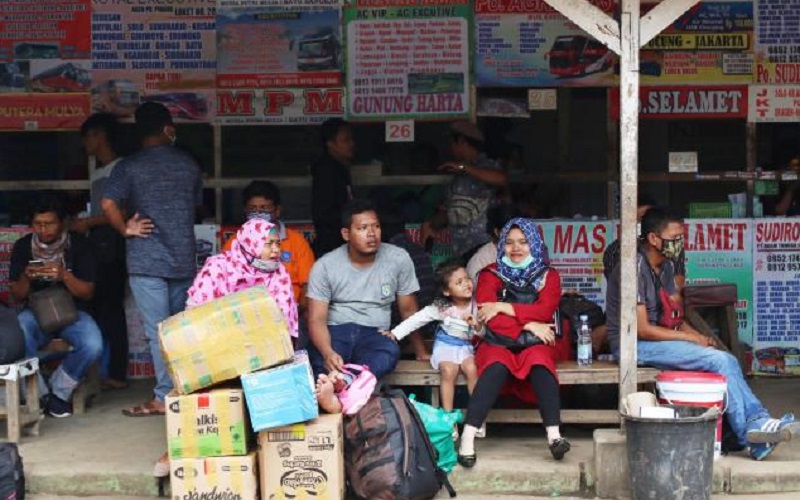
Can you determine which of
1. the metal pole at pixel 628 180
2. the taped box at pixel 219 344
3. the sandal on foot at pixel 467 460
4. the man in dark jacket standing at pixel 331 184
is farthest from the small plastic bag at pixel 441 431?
the man in dark jacket standing at pixel 331 184

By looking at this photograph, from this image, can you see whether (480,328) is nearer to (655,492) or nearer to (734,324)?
(655,492)

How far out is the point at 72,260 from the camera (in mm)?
8258

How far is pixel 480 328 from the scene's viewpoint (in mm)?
7250

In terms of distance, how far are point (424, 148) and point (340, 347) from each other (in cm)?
258

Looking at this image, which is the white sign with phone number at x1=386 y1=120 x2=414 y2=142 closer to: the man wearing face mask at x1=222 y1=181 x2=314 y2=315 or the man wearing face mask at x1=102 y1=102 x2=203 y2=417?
the man wearing face mask at x1=222 y1=181 x2=314 y2=315

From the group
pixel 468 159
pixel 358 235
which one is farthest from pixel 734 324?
pixel 358 235

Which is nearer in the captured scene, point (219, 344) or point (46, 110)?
point (219, 344)

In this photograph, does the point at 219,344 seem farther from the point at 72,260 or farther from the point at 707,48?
the point at 707,48

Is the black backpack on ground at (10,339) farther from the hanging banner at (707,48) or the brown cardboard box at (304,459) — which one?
the hanging banner at (707,48)

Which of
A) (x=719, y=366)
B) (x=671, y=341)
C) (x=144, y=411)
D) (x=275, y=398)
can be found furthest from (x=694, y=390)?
(x=144, y=411)

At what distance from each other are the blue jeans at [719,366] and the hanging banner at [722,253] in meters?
1.90

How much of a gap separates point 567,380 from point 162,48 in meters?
3.78

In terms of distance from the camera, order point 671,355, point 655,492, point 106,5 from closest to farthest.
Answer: point 655,492 → point 671,355 → point 106,5


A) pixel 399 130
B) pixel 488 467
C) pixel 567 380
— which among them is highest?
pixel 399 130
